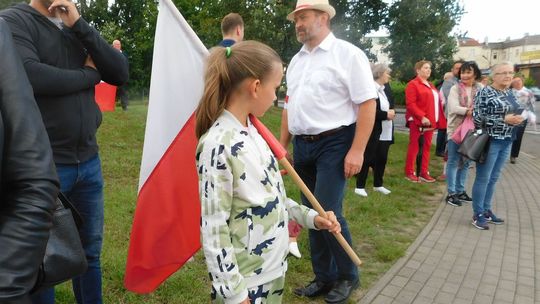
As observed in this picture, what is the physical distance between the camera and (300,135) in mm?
3219

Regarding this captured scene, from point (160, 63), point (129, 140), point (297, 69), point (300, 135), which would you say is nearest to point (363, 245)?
point (300, 135)

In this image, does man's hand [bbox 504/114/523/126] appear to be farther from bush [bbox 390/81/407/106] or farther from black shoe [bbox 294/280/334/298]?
bush [bbox 390/81/407/106]

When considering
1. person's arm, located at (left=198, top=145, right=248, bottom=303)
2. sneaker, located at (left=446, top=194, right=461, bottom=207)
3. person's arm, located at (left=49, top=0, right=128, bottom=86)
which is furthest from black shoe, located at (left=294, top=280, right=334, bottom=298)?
sneaker, located at (left=446, top=194, right=461, bottom=207)

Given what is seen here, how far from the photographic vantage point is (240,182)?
1.84m

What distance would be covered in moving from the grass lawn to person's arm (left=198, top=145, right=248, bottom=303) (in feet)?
5.10

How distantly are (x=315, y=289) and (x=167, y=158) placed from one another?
5.38 feet

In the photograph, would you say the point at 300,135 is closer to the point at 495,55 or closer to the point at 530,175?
the point at 530,175

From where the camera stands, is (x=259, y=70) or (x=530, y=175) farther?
(x=530, y=175)

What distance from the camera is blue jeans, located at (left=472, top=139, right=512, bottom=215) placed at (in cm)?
519

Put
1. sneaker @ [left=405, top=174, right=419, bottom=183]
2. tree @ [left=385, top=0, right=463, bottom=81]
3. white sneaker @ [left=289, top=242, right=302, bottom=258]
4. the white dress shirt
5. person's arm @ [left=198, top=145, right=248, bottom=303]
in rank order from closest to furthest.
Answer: person's arm @ [left=198, top=145, right=248, bottom=303]
the white dress shirt
white sneaker @ [left=289, top=242, right=302, bottom=258]
sneaker @ [left=405, top=174, right=419, bottom=183]
tree @ [left=385, top=0, right=463, bottom=81]

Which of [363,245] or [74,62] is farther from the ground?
[74,62]

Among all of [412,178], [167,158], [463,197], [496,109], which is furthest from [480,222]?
[167,158]

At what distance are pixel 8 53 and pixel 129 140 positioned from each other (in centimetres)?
781

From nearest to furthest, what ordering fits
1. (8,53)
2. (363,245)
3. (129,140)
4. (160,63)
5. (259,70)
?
(8,53) → (259,70) → (160,63) → (363,245) → (129,140)
